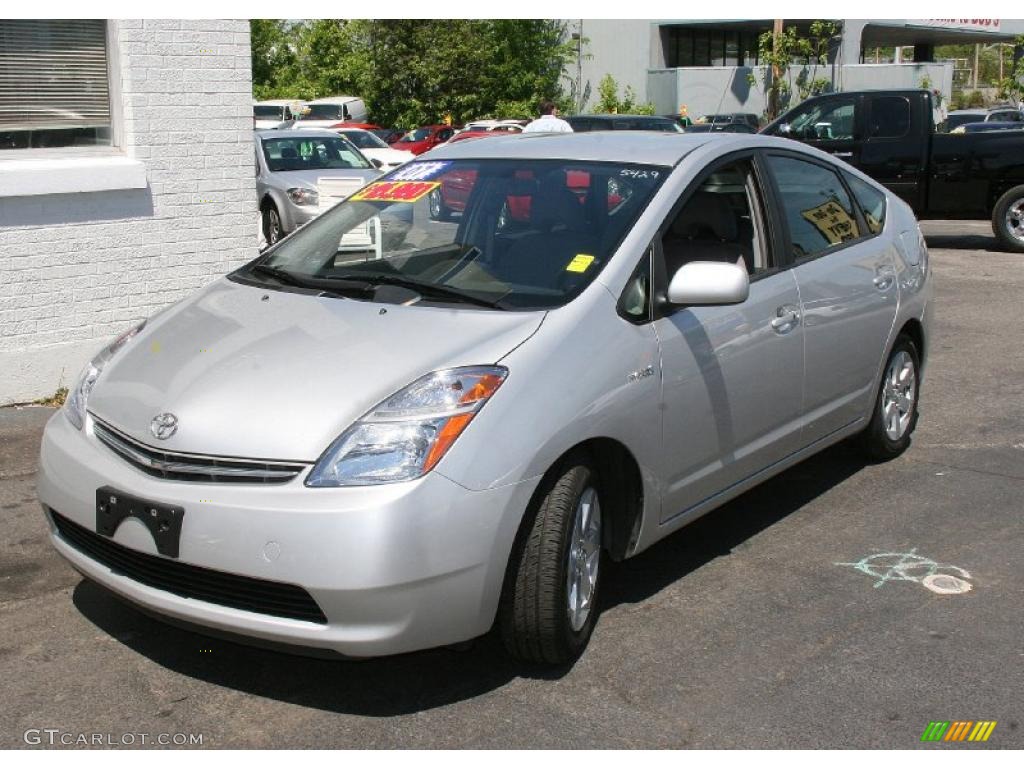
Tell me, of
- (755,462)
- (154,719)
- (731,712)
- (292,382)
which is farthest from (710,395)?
(154,719)

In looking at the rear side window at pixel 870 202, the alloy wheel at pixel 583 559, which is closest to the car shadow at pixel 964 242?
the rear side window at pixel 870 202

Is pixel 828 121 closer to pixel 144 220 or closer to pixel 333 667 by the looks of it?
pixel 144 220

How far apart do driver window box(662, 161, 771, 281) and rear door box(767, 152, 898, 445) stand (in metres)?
0.19

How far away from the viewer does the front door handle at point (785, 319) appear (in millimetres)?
5011

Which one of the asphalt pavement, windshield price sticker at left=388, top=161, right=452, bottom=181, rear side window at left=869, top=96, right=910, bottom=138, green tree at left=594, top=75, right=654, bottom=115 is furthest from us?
green tree at left=594, top=75, right=654, bottom=115

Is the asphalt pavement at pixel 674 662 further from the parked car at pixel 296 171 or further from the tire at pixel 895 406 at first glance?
the parked car at pixel 296 171

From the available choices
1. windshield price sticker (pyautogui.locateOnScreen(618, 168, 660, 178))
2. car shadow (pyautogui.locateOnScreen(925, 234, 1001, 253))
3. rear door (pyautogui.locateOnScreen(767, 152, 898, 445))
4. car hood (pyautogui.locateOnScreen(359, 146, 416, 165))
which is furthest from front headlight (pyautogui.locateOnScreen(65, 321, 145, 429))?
car hood (pyautogui.locateOnScreen(359, 146, 416, 165))

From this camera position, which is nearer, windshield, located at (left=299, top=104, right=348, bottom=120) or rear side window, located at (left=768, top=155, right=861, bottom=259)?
rear side window, located at (left=768, top=155, right=861, bottom=259)

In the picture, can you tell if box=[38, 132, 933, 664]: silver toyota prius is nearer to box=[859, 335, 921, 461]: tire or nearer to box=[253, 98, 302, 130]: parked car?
box=[859, 335, 921, 461]: tire

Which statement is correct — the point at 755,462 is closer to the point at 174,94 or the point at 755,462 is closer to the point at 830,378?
the point at 830,378

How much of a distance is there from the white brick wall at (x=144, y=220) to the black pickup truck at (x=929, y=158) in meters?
9.54

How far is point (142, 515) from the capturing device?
3688mm

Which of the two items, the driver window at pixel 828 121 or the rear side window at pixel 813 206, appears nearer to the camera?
the rear side window at pixel 813 206

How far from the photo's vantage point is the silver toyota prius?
11.7ft
